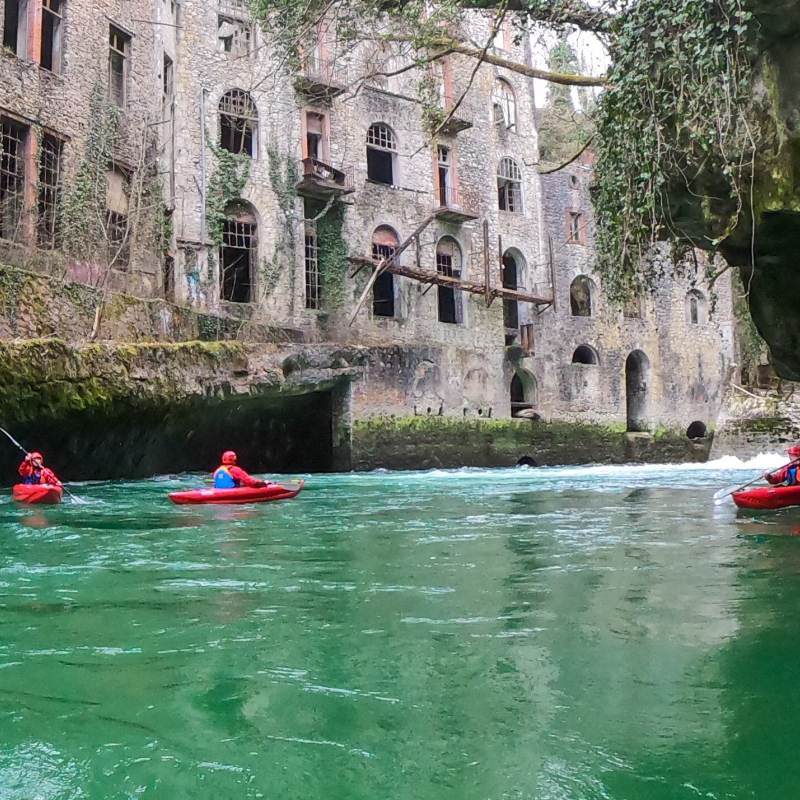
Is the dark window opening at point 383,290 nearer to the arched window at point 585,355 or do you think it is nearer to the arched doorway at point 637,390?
the arched window at point 585,355

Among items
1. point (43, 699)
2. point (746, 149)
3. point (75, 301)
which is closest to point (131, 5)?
point (75, 301)

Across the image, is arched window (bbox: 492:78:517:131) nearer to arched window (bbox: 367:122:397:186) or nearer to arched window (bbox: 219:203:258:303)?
arched window (bbox: 367:122:397:186)

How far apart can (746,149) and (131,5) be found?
17303mm

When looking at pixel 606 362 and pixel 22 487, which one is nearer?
pixel 22 487

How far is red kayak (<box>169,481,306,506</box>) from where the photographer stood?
11867 millimetres

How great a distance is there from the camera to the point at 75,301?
15.0 m

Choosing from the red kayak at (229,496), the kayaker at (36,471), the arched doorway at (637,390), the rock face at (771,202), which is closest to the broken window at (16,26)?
the kayaker at (36,471)

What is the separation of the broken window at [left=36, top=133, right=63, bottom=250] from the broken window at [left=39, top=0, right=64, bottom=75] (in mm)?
1666

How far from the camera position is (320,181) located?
23562mm

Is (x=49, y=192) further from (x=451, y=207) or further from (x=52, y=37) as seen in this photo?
(x=451, y=207)

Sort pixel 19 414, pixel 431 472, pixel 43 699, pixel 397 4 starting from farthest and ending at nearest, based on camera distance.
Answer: pixel 431 472 → pixel 19 414 → pixel 397 4 → pixel 43 699

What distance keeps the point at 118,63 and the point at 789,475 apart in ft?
55.1

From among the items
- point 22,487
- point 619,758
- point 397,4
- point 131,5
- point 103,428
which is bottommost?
point 619,758

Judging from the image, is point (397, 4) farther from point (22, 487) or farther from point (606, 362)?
point (606, 362)
